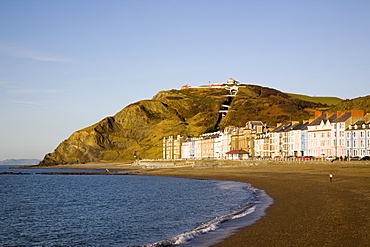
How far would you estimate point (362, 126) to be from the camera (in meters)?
79.0

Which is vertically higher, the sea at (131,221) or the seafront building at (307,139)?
the seafront building at (307,139)

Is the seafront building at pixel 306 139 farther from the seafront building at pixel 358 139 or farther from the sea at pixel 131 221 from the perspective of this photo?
the sea at pixel 131 221

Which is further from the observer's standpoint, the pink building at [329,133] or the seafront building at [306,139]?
the pink building at [329,133]

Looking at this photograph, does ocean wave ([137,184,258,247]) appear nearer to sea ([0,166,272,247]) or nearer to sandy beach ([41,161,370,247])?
sea ([0,166,272,247])

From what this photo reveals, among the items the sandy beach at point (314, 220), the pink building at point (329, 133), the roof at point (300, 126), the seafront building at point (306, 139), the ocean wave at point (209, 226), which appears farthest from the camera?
the roof at point (300, 126)

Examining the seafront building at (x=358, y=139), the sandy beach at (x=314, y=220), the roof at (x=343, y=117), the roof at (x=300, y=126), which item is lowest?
the sandy beach at (x=314, y=220)

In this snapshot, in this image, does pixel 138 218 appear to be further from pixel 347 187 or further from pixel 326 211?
pixel 347 187

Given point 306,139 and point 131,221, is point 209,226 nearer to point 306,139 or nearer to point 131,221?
point 131,221

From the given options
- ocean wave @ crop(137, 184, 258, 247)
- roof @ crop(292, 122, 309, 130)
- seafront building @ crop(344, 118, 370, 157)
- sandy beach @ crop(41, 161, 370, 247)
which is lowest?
ocean wave @ crop(137, 184, 258, 247)

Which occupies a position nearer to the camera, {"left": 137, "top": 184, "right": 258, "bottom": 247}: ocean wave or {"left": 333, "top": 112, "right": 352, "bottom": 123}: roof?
{"left": 137, "top": 184, "right": 258, "bottom": 247}: ocean wave

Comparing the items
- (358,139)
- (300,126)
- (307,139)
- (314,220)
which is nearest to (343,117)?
(358,139)

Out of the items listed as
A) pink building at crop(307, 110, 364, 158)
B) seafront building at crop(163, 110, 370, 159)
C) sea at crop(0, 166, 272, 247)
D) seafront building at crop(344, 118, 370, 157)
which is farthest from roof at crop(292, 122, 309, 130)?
sea at crop(0, 166, 272, 247)

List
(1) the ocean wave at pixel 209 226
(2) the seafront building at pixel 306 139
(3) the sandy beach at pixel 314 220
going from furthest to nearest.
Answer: (2) the seafront building at pixel 306 139
(1) the ocean wave at pixel 209 226
(3) the sandy beach at pixel 314 220

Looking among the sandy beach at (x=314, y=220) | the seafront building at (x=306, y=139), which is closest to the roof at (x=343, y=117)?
the seafront building at (x=306, y=139)
